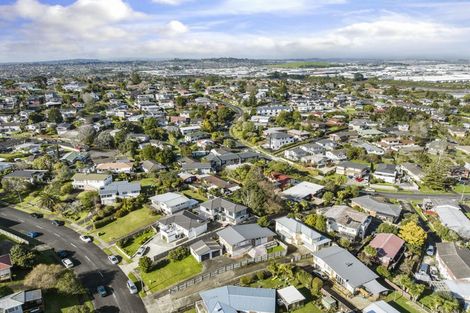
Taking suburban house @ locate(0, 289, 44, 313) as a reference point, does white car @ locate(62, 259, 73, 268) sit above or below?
below

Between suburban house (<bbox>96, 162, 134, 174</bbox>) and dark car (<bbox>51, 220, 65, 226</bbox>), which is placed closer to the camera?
dark car (<bbox>51, 220, 65, 226</bbox>)

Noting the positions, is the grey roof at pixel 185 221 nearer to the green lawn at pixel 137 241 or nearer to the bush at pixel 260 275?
the green lawn at pixel 137 241

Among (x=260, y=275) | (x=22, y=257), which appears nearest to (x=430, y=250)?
(x=260, y=275)

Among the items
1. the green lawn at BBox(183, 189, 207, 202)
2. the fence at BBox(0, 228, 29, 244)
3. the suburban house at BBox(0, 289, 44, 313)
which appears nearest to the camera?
the suburban house at BBox(0, 289, 44, 313)

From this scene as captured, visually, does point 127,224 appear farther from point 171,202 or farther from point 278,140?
point 278,140

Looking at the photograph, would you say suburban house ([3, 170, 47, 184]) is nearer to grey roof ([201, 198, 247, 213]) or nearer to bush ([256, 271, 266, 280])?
grey roof ([201, 198, 247, 213])

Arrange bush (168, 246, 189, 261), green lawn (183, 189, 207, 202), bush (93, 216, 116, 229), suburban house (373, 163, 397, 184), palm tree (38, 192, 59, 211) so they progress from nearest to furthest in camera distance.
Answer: bush (168, 246, 189, 261) → bush (93, 216, 116, 229) → palm tree (38, 192, 59, 211) → green lawn (183, 189, 207, 202) → suburban house (373, 163, 397, 184)

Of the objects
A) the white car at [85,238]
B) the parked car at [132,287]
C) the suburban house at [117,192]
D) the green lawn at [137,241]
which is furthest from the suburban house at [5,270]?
the suburban house at [117,192]

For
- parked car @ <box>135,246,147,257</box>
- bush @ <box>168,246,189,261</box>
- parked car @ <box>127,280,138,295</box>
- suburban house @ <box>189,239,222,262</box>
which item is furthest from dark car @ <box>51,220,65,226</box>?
suburban house @ <box>189,239,222,262</box>
